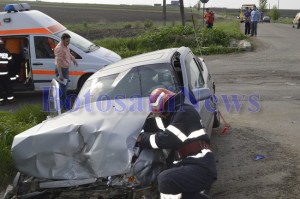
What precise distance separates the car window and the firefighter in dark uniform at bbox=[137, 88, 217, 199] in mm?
1910

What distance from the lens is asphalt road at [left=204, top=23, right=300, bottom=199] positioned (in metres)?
5.32

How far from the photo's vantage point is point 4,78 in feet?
33.9

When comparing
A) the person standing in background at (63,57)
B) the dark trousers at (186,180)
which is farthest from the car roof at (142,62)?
the person standing in background at (63,57)

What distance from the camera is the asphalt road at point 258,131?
17.5ft

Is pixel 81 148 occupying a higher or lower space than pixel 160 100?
lower

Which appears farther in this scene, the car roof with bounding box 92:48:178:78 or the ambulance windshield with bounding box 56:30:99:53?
the ambulance windshield with bounding box 56:30:99:53

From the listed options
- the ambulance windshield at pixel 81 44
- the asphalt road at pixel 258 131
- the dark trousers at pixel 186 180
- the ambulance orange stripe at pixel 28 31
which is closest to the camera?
the dark trousers at pixel 186 180

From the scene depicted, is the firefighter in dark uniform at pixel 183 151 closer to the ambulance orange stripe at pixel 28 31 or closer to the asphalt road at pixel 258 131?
the asphalt road at pixel 258 131

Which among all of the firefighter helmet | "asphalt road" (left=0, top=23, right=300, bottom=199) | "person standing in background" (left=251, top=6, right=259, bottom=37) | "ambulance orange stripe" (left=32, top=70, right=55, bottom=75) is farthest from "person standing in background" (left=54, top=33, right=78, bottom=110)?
"person standing in background" (left=251, top=6, right=259, bottom=37)

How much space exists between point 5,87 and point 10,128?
168 inches

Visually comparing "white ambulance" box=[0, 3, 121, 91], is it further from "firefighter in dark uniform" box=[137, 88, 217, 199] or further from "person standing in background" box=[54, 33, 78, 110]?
"firefighter in dark uniform" box=[137, 88, 217, 199]

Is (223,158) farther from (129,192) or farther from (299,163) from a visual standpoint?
(129,192)

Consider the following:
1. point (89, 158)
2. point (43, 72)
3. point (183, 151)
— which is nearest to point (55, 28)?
point (43, 72)

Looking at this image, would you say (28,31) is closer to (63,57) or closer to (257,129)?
(63,57)
